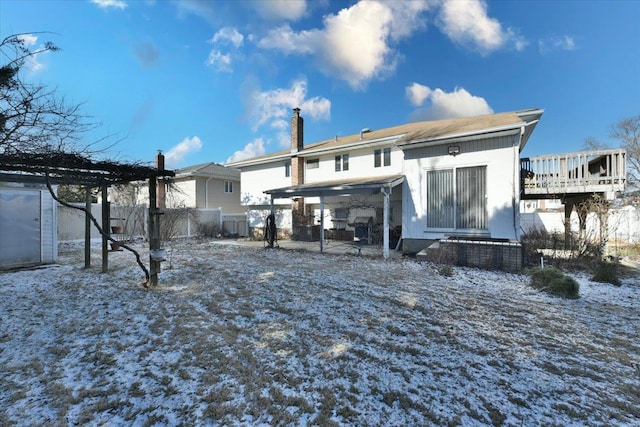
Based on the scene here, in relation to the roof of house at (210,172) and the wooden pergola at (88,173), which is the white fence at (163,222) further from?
the wooden pergola at (88,173)

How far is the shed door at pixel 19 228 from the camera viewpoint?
8148 millimetres

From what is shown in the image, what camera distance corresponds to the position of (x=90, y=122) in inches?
195

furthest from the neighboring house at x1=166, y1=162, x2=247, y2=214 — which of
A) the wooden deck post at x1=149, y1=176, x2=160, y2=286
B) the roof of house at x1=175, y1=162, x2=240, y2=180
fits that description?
the wooden deck post at x1=149, y1=176, x2=160, y2=286

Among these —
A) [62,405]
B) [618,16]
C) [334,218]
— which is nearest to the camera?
[62,405]

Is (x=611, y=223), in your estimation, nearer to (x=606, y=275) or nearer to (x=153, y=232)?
(x=606, y=275)

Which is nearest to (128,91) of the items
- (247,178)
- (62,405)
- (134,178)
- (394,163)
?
(134,178)

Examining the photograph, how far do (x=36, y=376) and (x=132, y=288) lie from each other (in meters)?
3.36

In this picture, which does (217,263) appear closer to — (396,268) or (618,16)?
(396,268)

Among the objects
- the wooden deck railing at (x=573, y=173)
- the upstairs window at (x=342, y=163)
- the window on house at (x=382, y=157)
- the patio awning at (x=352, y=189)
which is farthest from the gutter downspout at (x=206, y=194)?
the wooden deck railing at (x=573, y=173)

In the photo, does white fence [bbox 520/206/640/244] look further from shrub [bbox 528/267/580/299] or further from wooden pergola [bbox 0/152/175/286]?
wooden pergola [bbox 0/152/175/286]

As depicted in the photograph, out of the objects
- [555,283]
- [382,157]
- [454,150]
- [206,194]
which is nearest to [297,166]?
[382,157]

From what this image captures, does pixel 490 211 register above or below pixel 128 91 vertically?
below

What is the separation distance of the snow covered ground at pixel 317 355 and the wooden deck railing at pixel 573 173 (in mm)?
5069

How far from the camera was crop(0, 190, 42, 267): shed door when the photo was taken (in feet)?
26.7
